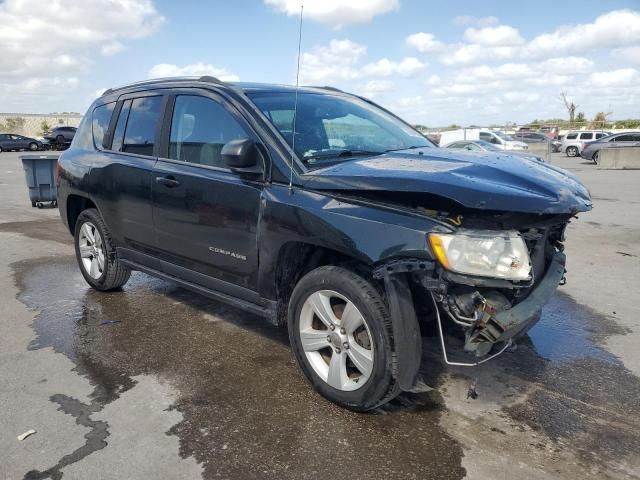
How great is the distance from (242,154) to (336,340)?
4.06 feet

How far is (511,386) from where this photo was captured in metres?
3.45

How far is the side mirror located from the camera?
129 inches

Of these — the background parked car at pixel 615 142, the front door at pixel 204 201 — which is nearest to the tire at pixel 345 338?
the front door at pixel 204 201

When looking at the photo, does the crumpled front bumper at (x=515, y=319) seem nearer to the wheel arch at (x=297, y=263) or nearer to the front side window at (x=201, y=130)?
the wheel arch at (x=297, y=263)

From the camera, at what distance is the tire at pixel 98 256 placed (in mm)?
5023

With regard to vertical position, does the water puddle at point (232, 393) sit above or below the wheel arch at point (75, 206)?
below

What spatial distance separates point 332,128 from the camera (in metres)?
3.84

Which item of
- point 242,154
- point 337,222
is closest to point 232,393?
point 337,222

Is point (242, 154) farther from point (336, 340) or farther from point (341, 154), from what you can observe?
point (336, 340)

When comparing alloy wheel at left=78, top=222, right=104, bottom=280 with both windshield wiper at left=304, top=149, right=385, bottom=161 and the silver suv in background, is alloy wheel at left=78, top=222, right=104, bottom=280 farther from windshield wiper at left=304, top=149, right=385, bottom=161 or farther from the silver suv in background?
the silver suv in background

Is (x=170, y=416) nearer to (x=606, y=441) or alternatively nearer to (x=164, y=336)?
(x=164, y=336)

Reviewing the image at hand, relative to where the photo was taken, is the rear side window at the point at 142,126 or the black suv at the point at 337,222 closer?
the black suv at the point at 337,222

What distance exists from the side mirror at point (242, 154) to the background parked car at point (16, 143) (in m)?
41.8

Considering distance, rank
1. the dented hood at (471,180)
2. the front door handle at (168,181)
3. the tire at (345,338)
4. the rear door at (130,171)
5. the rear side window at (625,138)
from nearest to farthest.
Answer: the dented hood at (471,180) → the tire at (345,338) → the front door handle at (168,181) → the rear door at (130,171) → the rear side window at (625,138)
